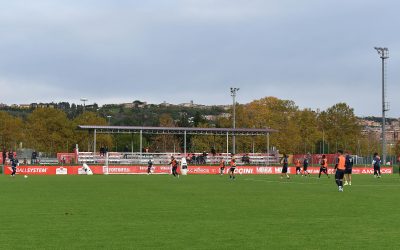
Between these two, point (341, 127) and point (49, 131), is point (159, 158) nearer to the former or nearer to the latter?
point (49, 131)

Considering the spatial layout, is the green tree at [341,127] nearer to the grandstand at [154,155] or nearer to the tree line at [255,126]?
the tree line at [255,126]

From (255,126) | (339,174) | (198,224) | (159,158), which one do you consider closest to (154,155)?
(159,158)

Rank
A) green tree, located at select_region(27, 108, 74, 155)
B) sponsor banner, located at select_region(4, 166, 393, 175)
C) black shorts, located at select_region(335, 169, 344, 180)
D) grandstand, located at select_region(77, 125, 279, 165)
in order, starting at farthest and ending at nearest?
green tree, located at select_region(27, 108, 74, 155), grandstand, located at select_region(77, 125, 279, 165), sponsor banner, located at select_region(4, 166, 393, 175), black shorts, located at select_region(335, 169, 344, 180)

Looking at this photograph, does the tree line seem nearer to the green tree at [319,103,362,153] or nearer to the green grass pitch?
the green tree at [319,103,362,153]

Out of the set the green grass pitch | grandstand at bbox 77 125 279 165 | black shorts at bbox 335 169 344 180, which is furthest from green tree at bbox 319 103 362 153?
the green grass pitch

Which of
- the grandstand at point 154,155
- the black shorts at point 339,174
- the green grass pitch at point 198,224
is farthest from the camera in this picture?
the grandstand at point 154,155

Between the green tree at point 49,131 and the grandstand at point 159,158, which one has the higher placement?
the green tree at point 49,131

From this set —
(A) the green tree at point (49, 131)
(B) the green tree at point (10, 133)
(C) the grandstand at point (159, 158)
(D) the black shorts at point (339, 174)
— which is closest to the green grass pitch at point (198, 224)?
(D) the black shorts at point (339, 174)

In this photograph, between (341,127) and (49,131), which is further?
(341,127)

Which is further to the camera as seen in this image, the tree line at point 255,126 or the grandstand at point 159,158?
the tree line at point 255,126

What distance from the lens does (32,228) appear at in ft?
45.3

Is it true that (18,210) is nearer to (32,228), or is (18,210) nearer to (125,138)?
(32,228)

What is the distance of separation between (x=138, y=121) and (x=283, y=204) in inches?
6814

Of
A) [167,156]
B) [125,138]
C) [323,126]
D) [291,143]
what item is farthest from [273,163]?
[125,138]
